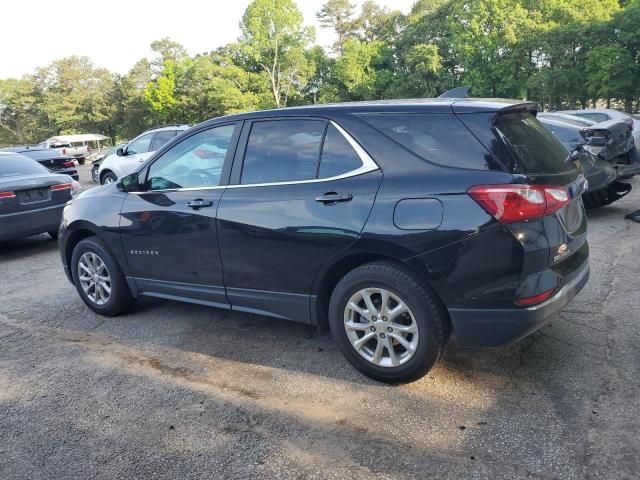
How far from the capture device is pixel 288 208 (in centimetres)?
355

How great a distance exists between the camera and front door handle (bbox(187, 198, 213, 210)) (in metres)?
3.96

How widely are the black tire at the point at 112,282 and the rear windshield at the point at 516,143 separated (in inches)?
129

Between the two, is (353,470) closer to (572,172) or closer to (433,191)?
(433,191)

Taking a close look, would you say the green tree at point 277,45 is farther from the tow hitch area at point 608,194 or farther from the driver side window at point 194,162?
the driver side window at point 194,162

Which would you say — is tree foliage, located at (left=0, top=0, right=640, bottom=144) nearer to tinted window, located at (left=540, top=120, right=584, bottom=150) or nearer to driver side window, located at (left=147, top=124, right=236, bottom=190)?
tinted window, located at (left=540, top=120, right=584, bottom=150)

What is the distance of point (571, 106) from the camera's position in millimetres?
44250

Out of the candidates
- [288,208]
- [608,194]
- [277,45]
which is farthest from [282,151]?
[277,45]

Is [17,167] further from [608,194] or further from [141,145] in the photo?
[608,194]

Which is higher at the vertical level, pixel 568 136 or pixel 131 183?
pixel 131 183

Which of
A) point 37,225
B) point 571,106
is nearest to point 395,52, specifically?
point 571,106

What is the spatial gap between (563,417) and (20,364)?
3744mm

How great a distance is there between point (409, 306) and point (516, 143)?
1.13 m

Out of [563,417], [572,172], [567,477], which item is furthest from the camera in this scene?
[572,172]

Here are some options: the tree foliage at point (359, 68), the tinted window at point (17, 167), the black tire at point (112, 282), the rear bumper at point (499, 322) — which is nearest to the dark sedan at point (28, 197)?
the tinted window at point (17, 167)
